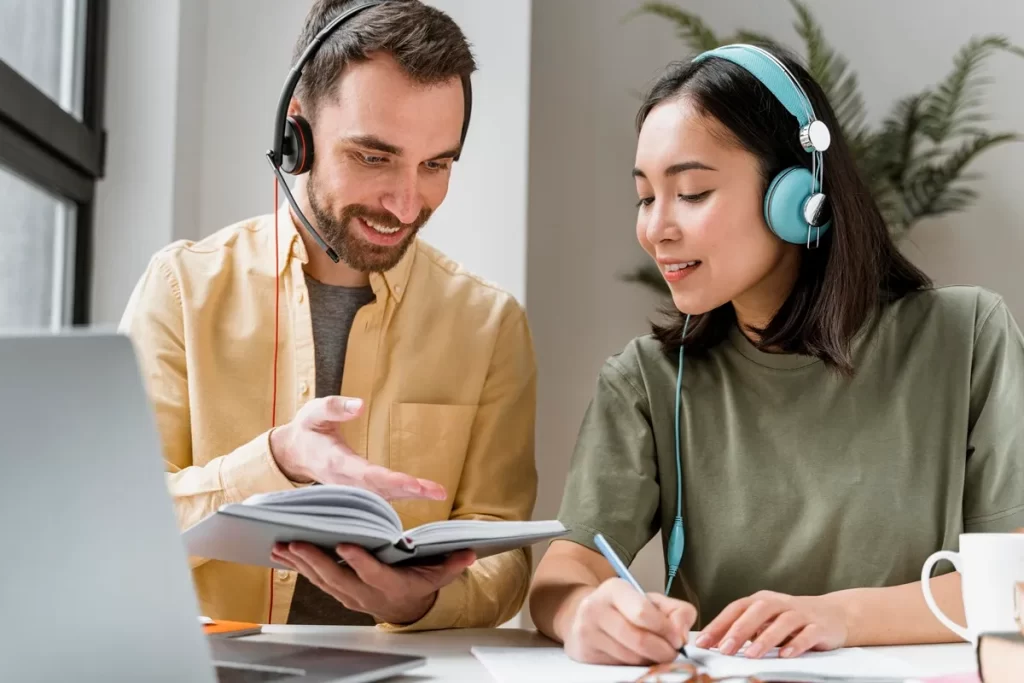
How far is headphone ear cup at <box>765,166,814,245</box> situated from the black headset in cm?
65

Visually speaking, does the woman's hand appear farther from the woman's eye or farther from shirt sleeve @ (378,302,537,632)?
the woman's eye

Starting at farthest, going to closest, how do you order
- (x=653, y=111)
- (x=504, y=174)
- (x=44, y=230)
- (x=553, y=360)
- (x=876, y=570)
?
1. (x=553, y=360)
2. (x=504, y=174)
3. (x=44, y=230)
4. (x=653, y=111)
5. (x=876, y=570)

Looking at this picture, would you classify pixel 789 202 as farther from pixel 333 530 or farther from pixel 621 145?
pixel 621 145

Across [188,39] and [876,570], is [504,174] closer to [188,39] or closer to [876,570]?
[188,39]

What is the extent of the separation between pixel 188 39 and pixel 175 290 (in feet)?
3.05

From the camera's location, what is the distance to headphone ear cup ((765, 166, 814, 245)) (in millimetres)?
1350

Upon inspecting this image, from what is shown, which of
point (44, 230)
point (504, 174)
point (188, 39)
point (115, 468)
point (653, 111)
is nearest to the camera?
point (115, 468)

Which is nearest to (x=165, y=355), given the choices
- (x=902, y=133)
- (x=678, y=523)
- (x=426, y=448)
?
(x=426, y=448)

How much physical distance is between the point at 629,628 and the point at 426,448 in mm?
679

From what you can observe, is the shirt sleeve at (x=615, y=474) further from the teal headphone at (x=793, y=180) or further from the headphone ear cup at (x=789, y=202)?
the headphone ear cup at (x=789, y=202)

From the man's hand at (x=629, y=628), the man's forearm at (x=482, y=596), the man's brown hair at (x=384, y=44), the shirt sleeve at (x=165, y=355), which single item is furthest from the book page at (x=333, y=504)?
the man's brown hair at (x=384, y=44)

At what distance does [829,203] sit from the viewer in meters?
1.41

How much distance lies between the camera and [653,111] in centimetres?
146

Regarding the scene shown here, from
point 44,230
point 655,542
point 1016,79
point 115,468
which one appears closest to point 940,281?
point 1016,79
